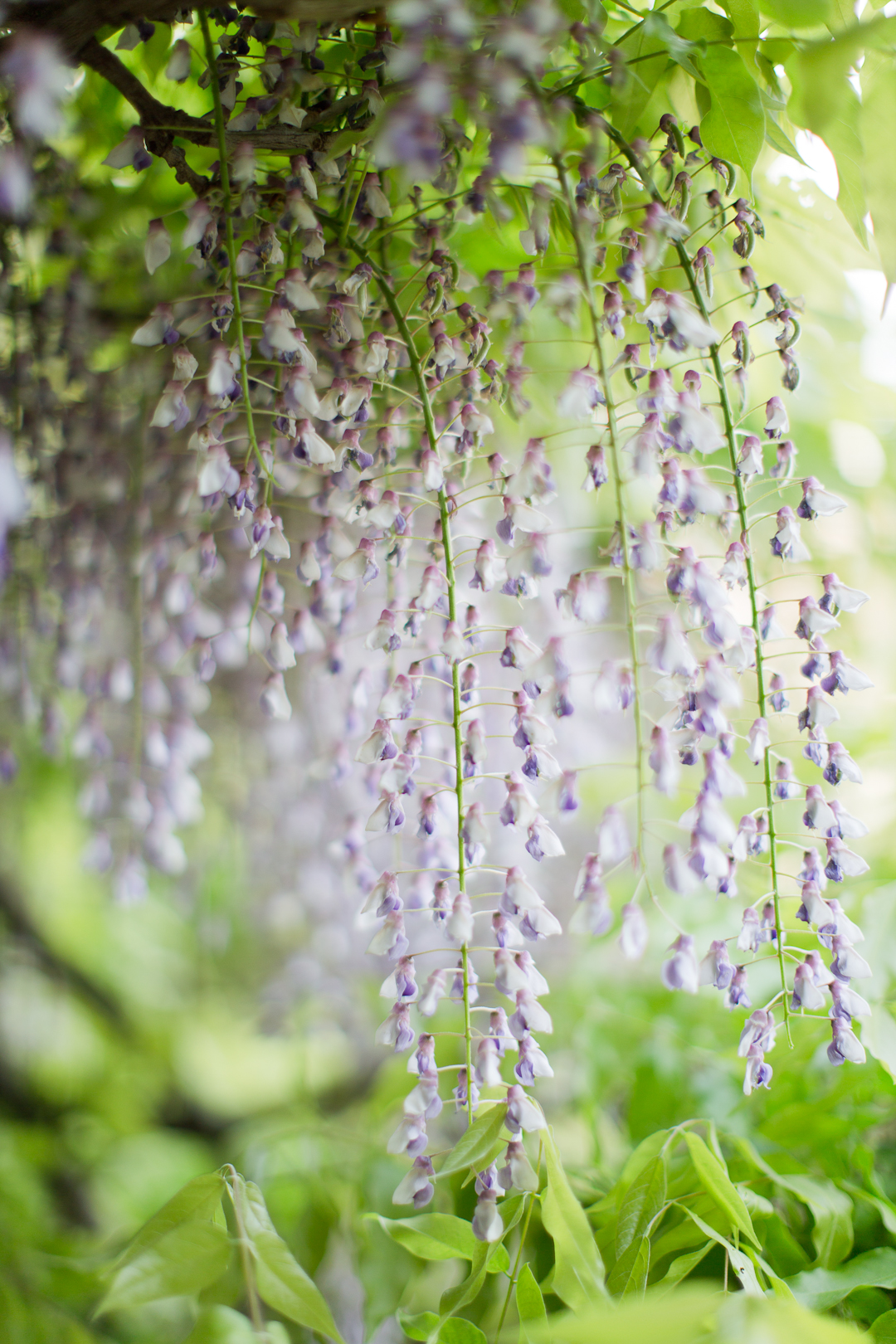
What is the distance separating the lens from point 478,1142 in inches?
16.1

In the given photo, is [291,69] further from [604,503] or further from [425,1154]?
[604,503]

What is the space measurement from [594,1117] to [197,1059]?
99cm

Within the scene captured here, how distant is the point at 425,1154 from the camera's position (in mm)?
475

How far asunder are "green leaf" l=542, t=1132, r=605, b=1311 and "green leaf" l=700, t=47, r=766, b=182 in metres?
0.57

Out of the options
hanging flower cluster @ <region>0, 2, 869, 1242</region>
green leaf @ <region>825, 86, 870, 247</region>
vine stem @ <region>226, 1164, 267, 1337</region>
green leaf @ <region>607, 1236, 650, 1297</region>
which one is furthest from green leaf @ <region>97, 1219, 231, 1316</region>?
green leaf @ <region>825, 86, 870, 247</region>

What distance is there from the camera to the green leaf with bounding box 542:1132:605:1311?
15.6 inches

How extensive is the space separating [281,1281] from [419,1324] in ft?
0.40

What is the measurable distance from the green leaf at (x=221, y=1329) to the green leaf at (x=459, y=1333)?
0.11 meters

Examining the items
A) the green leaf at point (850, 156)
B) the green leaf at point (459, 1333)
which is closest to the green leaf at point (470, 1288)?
the green leaf at point (459, 1333)

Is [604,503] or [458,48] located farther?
[604,503]

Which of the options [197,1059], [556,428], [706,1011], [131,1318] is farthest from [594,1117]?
[197,1059]

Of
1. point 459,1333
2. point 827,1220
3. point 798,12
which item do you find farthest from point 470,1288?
point 798,12

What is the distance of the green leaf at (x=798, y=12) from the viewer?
43cm

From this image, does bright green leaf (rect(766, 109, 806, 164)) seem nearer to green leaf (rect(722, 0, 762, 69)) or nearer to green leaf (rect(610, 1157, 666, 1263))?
green leaf (rect(722, 0, 762, 69))
